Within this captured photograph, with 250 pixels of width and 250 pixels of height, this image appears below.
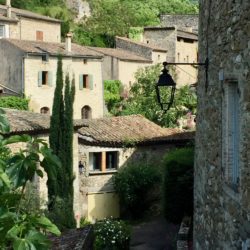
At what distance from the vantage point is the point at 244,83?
6.15 metres

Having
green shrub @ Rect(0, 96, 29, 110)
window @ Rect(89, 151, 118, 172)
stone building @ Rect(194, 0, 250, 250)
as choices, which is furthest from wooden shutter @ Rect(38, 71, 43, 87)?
stone building @ Rect(194, 0, 250, 250)

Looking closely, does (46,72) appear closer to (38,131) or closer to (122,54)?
(122,54)

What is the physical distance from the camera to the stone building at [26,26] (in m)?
46.2

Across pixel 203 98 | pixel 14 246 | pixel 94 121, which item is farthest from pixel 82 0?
pixel 14 246

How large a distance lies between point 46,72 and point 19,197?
3602 cm

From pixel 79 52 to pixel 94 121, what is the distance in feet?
41.1

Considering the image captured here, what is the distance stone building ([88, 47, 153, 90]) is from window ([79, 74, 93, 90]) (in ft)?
12.0

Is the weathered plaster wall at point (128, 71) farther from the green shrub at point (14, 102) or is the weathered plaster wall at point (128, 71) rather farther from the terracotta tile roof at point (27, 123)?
the terracotta tile roof at point (27, 123)

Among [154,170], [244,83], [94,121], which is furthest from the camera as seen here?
[94,121]

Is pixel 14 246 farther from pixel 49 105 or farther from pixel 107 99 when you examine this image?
pixel 107 99

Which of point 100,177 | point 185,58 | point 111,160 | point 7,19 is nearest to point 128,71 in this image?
point 7,19

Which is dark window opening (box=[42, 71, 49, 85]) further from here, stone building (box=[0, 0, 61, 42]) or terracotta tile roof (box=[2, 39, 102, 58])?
stone building (box=[0, 0, 61, 42])

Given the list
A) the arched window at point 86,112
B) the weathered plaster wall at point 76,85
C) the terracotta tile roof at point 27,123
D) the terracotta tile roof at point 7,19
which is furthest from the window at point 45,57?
the terracotta tile roof at point 27,123

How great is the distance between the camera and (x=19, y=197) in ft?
14.3
